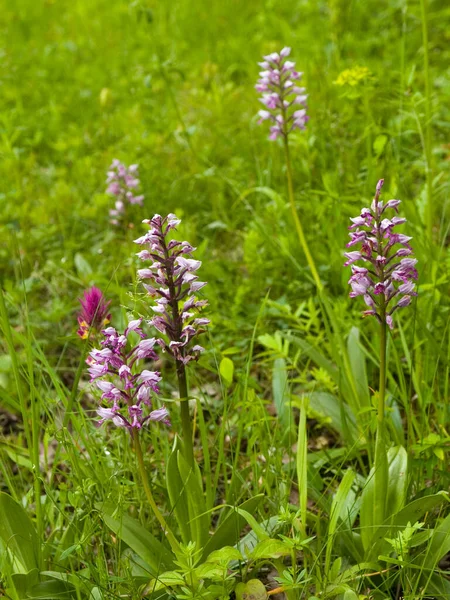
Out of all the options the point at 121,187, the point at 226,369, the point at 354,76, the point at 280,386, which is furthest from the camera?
the point at 121,187

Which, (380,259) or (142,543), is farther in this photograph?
(142,543)

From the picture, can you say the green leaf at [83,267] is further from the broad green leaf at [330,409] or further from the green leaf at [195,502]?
the green leaf at [195,502]

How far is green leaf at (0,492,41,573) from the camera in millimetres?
1815

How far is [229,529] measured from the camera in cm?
182

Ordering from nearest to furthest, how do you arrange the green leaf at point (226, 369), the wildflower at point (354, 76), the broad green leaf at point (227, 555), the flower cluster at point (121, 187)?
the broad green leaf at point (227, 555) → the green leaf at point (226, 369) → the wildflower at point (354, 76) → the flower cluster at point (121, 187)

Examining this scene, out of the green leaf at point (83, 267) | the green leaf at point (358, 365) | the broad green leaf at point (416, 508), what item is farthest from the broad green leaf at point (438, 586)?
the green leaf at point (83, 267)

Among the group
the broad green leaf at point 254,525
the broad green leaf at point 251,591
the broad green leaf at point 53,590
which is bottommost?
the broad green leaf at point 251,591

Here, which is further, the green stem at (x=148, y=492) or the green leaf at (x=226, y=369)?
the green leaf at (x=226, y=369)

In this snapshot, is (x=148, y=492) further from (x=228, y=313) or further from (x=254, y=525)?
(x=228, y=313)

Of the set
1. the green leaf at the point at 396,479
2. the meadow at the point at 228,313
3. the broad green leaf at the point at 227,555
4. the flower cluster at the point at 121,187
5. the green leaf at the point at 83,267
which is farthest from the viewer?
the flower cluster at the point at 121,187

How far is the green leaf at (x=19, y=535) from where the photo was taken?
1.82 m

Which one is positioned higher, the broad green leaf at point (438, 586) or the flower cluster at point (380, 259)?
the flower cluster at point (380, 259)

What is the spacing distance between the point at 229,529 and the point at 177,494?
16 centimetres

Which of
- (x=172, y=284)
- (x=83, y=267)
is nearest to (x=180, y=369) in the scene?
(x=172, y=284)
